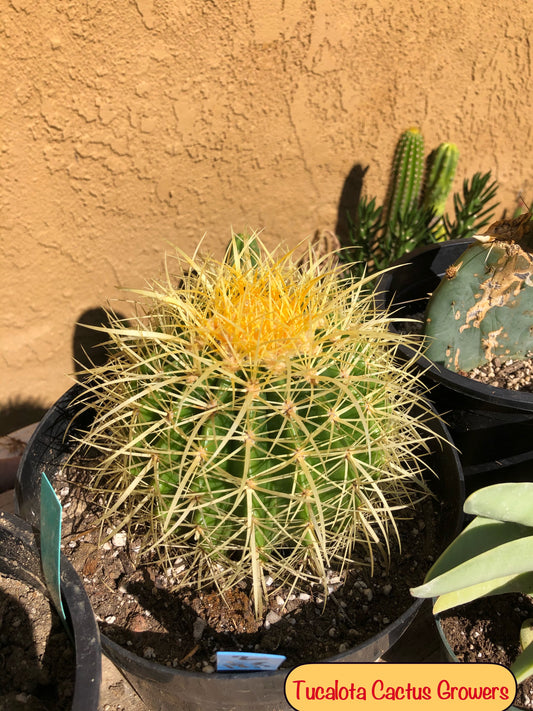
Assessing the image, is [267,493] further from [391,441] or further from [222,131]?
[222,131]

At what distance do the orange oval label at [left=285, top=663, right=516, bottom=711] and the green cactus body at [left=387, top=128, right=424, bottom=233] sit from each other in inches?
46.0

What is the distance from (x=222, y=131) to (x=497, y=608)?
1117 millimetres

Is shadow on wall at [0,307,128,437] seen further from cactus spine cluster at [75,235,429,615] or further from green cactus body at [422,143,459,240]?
green cactus body at [422,143,459,240]

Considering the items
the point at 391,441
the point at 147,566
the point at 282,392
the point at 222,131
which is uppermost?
the point at 222,131

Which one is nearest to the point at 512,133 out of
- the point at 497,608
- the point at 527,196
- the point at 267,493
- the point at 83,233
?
the point at 527,196

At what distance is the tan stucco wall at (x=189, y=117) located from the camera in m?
1.17

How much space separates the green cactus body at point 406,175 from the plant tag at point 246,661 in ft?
3.98

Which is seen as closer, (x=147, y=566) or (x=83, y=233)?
(x=147, y=566)

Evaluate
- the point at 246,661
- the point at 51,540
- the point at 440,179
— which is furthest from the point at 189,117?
the point at 246,661

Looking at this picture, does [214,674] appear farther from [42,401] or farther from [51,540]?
[42,401]

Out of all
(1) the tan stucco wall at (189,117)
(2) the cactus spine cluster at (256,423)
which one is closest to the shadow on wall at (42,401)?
(1) the tan stucco wall at (189,117)

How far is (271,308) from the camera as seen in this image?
786 millimetres

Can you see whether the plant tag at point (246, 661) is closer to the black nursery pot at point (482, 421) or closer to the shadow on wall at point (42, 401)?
the black nursery pot at point (482, 421)

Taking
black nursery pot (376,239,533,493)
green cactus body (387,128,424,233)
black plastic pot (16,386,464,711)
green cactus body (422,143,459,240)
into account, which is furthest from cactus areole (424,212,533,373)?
green cactus body (422,143,459,240)
